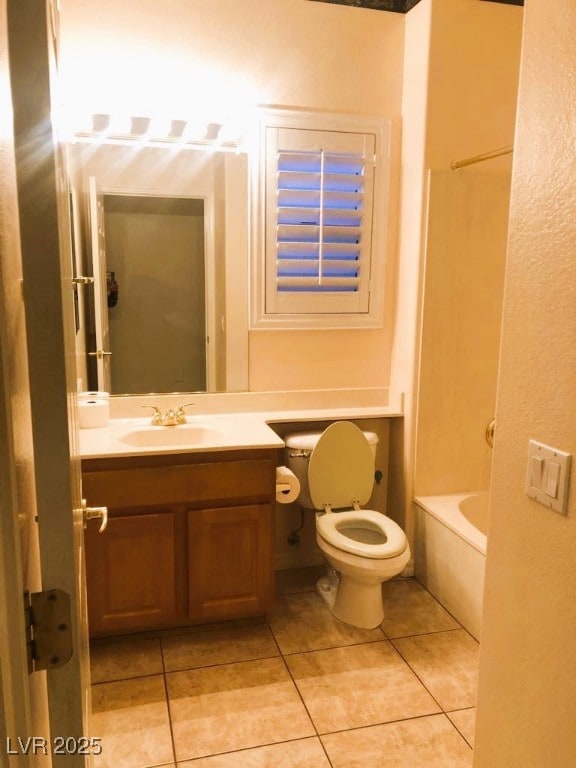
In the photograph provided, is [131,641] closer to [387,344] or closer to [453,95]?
[387,344]

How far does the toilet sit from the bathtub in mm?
239

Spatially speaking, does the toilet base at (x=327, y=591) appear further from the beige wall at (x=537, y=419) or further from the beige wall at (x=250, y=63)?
the beige wall at (x=537, y=419)

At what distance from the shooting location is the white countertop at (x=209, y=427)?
7.52 ft

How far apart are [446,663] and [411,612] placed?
367 millimetres

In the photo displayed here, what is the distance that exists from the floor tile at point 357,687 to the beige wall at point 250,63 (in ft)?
4.06

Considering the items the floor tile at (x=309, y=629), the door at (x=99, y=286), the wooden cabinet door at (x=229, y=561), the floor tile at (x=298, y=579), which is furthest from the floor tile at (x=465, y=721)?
the door at (x=99, y=286)

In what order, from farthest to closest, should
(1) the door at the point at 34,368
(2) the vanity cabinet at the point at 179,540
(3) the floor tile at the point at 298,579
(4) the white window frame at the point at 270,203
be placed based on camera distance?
1. (3) the floor tile at the point at 298,579
2. (4) the white window frame at the point at 270,203
3. (2) the vanity cabinet at the point at 179,540
4. (1) the door at the point at 34,368

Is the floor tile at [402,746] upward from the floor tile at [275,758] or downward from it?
upward

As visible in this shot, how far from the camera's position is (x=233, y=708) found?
82.1 inches

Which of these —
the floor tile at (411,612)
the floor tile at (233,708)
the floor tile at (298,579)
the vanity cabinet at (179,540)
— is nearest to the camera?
the floor tile at (233,708)

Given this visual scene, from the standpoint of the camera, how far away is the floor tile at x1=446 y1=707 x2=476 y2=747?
1969 millimetres

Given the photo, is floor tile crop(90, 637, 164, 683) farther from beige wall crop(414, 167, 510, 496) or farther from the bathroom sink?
beige wall crop(414, 167, 510, 496)

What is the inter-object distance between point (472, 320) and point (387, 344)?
1.42 ft

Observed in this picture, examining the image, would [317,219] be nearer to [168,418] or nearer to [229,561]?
[168,418]
